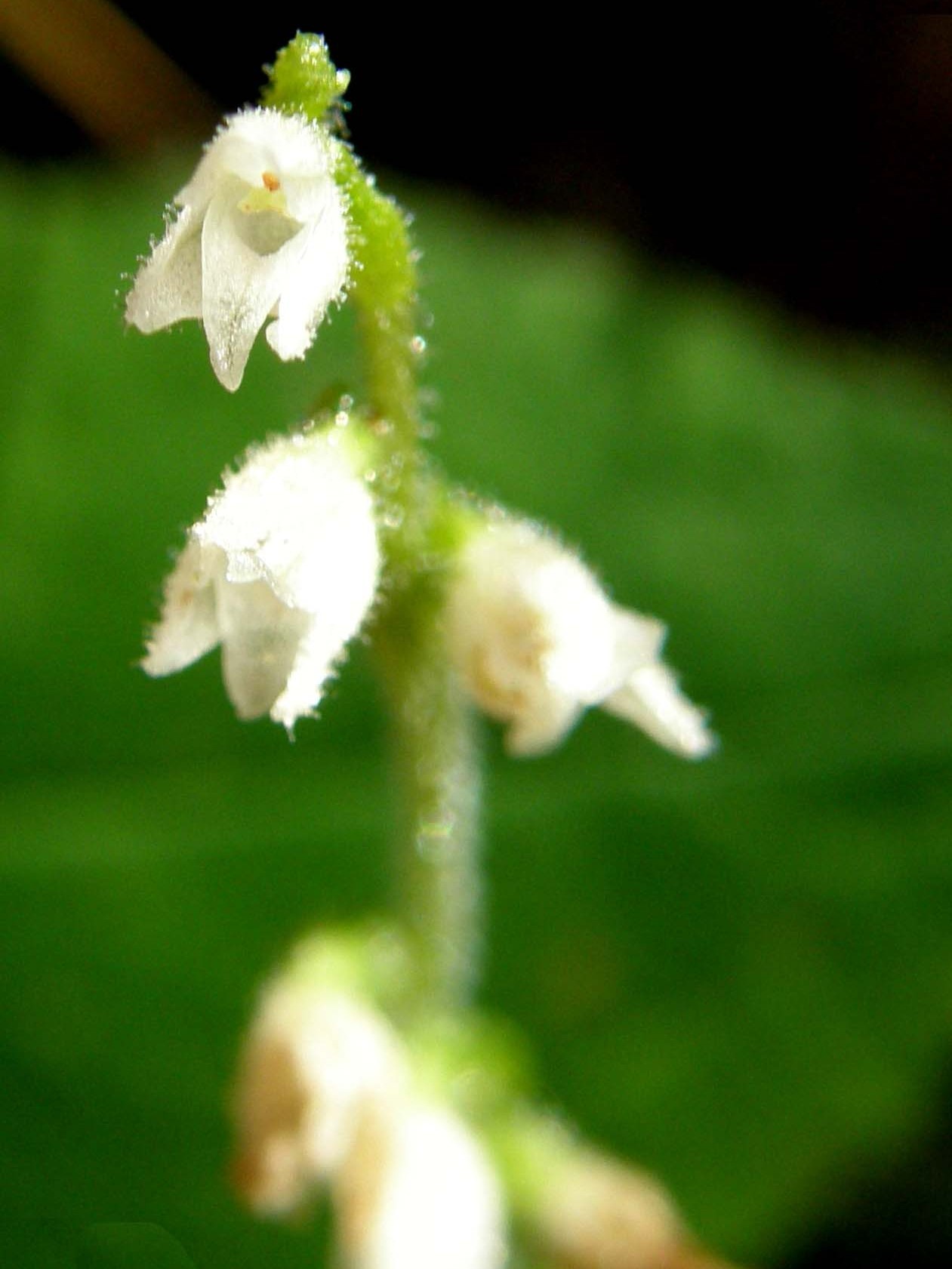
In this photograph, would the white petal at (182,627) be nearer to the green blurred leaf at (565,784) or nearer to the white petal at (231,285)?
the white petal at (231,285)

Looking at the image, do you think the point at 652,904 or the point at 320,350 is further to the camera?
the point at 320,350

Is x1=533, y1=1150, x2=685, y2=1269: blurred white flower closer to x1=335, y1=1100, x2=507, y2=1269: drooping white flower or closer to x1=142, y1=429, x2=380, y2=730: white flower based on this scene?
x1=335, y1=1100, x2=507, y2=1269: drooping white flower

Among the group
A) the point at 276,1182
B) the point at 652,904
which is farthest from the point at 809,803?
the point at 276,1182

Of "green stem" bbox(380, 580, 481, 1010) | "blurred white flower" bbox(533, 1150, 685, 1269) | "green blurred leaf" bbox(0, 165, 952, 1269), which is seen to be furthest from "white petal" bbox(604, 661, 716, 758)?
"green blurred leaf" bbox(0, 165, 952, 1269)

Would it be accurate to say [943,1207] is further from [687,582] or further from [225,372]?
[225,372]

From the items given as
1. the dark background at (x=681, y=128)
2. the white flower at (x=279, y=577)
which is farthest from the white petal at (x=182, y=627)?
the dark background at (x=681, y=128)
